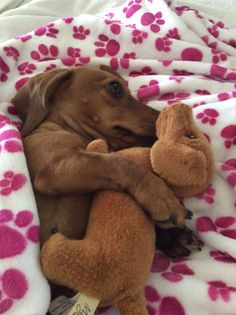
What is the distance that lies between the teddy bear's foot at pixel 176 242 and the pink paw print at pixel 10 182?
15.2 inches

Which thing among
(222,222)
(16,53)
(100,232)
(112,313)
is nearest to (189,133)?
(222,222)

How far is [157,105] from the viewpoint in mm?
1739

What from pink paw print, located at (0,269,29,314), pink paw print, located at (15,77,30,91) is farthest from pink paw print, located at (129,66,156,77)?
pink paw print, located at (0,269,29,314)

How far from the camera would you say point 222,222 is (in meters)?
1.33

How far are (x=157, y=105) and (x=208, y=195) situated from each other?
52cm

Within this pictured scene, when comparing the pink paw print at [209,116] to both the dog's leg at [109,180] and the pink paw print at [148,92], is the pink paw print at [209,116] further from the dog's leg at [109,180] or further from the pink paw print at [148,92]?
the dog's leg at [109,180]

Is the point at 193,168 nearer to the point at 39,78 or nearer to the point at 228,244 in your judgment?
the point at 228,244

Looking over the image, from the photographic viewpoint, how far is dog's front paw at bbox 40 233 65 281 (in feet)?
3.32

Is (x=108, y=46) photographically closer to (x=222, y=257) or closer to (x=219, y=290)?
(x=222, y=257)

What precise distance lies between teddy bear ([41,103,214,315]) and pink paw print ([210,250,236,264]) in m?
0.17

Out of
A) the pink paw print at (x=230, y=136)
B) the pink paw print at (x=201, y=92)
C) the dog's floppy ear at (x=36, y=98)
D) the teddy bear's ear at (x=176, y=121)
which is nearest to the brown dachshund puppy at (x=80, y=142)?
the dog's floppy ear at (x=36, y=98)

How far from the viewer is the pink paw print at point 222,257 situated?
1.24 meters

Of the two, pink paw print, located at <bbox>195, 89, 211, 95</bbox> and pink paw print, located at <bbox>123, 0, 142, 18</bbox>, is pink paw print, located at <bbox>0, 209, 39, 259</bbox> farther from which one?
pink paw print, located at <bbox>123, 0, 142, 18</bbox>

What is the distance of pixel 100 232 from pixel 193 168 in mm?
288
